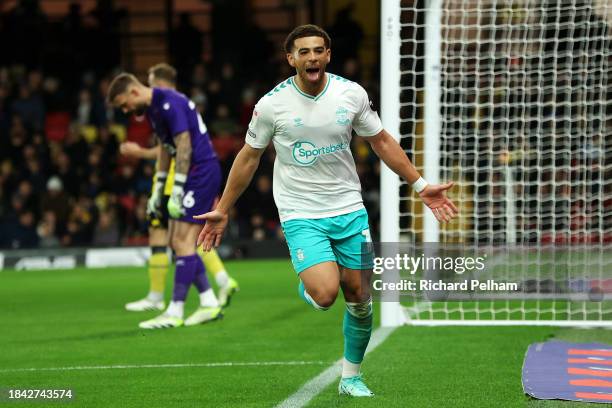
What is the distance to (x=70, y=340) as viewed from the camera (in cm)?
969

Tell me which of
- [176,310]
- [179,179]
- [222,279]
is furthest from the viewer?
[222,279]

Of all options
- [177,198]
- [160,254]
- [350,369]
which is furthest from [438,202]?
[160,254]

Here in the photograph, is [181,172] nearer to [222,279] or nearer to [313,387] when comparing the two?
[222,279]

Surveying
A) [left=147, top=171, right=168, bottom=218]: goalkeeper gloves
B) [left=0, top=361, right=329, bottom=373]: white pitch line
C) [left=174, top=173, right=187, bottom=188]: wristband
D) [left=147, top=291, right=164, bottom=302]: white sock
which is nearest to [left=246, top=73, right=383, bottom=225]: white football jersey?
[left=0, top=361, right=329, bottom=373]: white pitch line

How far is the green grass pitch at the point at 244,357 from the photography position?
6.74 metres

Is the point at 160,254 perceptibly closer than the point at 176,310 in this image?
No

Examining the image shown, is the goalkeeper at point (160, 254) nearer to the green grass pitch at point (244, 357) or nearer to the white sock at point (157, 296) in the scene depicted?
the white sock at point (157, 296)

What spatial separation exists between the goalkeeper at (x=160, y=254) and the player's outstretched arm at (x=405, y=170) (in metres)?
4.51

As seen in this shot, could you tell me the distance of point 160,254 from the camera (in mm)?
11734

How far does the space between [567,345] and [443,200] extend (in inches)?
96.2

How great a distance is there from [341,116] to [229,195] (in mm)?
791

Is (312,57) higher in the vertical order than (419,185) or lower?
higher

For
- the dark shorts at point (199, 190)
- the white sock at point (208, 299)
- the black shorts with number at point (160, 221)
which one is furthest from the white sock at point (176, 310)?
the black shorts with number at point (160, 221)

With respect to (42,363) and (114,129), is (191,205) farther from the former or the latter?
(114,129)
